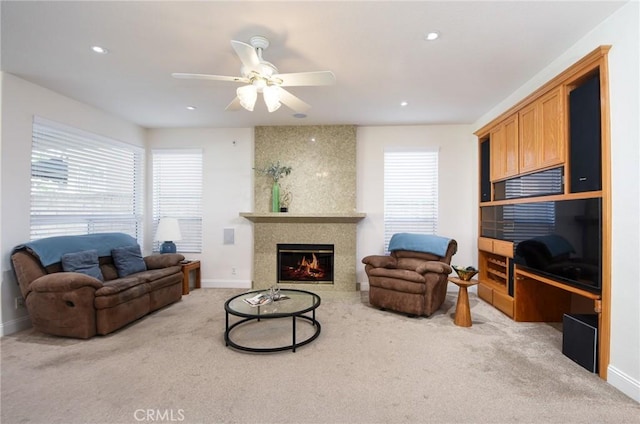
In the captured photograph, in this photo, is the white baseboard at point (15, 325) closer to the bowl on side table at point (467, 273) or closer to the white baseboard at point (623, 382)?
the bowl on side table at point (467, 273)

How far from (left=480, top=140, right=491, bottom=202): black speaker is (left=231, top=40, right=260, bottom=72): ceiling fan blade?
344cm

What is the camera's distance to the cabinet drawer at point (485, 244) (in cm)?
389

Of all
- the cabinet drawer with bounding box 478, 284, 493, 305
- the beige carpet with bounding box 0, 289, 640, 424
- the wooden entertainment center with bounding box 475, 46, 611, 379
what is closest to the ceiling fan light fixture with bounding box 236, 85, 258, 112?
the beige carpet with bounding box 0, 289, 640, 424

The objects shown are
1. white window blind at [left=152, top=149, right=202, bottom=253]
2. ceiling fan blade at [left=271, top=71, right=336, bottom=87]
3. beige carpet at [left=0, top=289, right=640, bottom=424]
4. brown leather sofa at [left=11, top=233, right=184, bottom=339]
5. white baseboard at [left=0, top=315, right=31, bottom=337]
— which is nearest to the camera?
beige carpet at [left=0, top=289, right=640, bottom=424]

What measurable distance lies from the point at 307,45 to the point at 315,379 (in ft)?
8.82

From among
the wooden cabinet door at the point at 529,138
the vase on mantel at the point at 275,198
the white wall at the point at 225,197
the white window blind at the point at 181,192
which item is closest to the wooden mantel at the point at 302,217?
the vase on mantel at the point at 275,198

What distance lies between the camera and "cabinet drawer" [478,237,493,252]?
3895 mm

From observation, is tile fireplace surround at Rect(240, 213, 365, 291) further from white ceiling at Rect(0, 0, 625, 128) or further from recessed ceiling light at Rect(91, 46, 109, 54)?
recessed ceiling light at Rect(91, 46, 109, 54)

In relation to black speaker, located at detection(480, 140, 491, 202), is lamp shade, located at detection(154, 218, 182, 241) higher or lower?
lower

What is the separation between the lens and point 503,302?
11.7ft

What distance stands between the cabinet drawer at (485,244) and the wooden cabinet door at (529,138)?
3.66 feet

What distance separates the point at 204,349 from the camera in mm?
2654

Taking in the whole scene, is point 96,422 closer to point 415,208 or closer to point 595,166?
point 595,166

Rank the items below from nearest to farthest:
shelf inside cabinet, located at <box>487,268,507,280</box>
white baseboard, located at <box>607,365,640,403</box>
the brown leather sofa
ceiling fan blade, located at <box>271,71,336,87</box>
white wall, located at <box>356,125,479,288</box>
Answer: white baseboard, located at <box>607,365,640,403</box> < ceiling fan blade, located at <box>271,71,336,87</box> < the brown leather sofa < shelf inside cabinet, located at <box>487,268,507,280</box> < white wall, located at <box>356,125,479,288</box>
